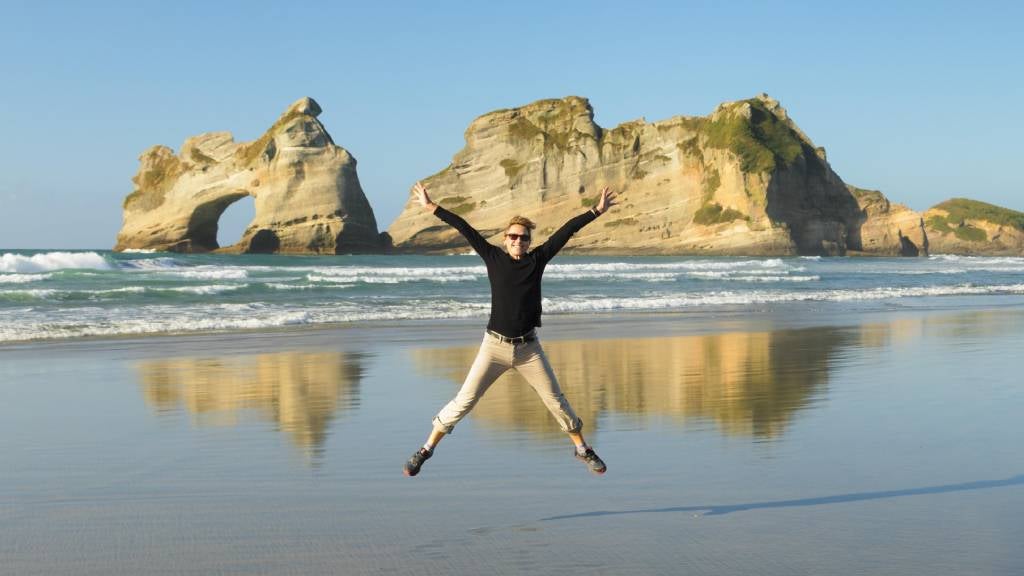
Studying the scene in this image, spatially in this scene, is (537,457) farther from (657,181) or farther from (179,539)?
(657,181)

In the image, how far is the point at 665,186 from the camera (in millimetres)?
105250

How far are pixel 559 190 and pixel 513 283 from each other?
337ft

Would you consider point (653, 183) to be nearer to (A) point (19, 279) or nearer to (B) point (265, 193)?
(B) point (265, 193)

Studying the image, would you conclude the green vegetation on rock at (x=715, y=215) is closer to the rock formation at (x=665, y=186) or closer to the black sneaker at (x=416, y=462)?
the rock formation at (x=665, y=186)

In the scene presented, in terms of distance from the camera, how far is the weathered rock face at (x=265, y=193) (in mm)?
93312

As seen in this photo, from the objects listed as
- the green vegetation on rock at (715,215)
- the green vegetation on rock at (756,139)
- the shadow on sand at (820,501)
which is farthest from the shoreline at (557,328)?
the green vegetation on rock at (756,139)

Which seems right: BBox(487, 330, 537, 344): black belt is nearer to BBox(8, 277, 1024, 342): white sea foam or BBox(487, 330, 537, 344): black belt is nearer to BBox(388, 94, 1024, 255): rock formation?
BBox(8, 277, 1024, 342): white sea foam

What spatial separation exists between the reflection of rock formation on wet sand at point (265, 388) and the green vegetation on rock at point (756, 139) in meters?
91.1

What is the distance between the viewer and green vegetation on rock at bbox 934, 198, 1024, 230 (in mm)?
Answer: 158125

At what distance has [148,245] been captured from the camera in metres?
100

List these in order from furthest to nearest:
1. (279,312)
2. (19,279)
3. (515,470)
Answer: (19,279) < (279,312) < (515,470)

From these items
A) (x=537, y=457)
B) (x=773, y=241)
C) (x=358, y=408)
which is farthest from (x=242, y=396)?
(x=773, y=241)

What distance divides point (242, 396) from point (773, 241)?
91.4m

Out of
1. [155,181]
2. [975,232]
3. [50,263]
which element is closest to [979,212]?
[975,232]
